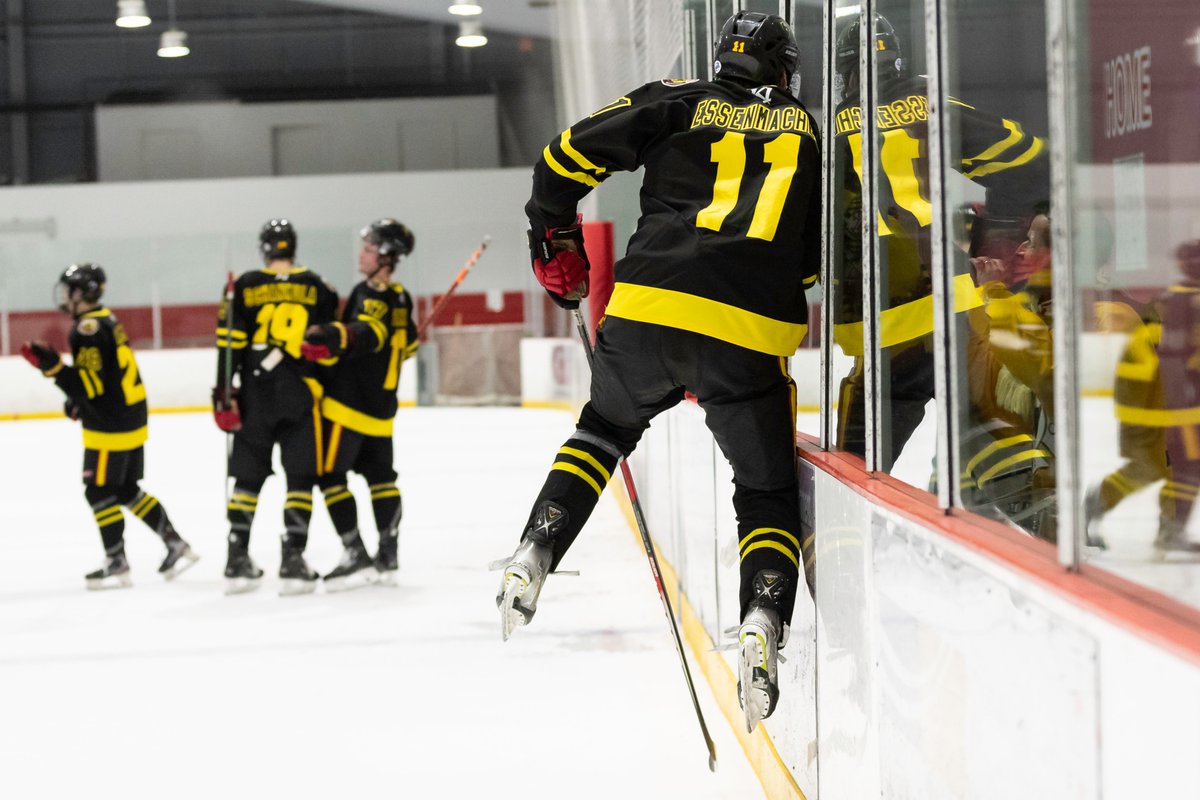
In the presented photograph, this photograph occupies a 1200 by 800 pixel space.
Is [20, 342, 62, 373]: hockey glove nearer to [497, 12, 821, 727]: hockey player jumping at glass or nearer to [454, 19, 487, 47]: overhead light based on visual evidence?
[497, 12, 821, 727]: hockey player jumping at glass

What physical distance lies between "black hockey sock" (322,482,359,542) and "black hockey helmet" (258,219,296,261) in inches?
29.9

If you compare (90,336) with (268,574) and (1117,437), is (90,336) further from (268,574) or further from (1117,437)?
(1117,437)

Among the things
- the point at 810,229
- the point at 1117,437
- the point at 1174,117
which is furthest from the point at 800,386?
the point at 1117,437

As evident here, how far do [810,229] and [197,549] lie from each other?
3769mm

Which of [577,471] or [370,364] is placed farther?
[370,364]

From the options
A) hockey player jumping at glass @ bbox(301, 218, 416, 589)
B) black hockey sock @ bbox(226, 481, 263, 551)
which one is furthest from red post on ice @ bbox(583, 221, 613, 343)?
black hockey sock @ bbox(226, 481, 263, 551)

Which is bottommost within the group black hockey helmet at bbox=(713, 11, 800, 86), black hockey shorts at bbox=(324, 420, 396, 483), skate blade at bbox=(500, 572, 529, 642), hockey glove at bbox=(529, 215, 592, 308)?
skate blade at bbox=(500, 572, 529, 642)

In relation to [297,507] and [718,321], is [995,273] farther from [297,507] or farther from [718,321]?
[297,507]

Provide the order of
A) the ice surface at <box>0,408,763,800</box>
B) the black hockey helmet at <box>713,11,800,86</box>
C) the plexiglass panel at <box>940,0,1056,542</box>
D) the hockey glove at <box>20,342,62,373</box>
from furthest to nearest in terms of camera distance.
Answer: the hockey glove at <box>20,342,62,373</box> < the ice surface at <box>0,408,763,800</box> < the black hockey helmet at <box>713,11,800,86</box> < the plexiglass panel at <box>940,0,1056,542</box>

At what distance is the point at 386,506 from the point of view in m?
4.36

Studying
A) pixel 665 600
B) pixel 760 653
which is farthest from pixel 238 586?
pixel 760 653

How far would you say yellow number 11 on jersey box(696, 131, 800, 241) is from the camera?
201 cm

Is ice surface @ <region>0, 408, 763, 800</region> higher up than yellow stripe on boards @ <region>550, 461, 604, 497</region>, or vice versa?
yellow stripe on boards @ <region>550, 461, 604, 497</region>

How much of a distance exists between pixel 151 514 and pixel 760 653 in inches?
128
